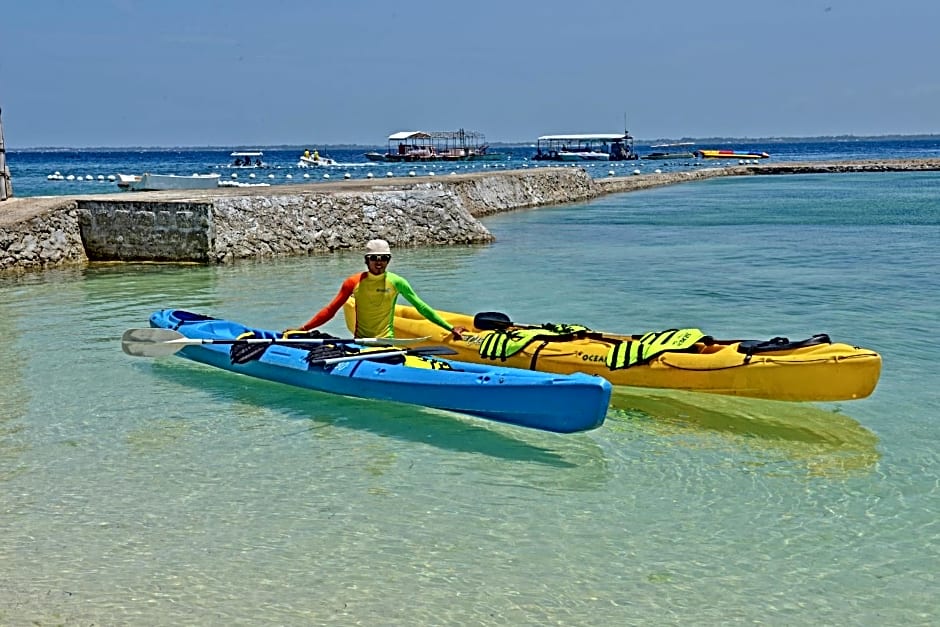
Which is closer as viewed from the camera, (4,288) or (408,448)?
(408,448)

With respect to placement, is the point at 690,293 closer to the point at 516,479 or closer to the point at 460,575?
the point at 516,479

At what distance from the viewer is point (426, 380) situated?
24.5ft

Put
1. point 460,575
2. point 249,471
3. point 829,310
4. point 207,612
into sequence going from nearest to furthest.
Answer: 1. point 207,612
2. point 460,575
3. point 249,471
4. point 829,310

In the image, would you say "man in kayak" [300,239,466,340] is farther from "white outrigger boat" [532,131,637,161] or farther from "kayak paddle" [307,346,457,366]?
"white outrigger boat" [532,131,637,161]

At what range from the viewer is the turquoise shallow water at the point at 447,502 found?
4.82m

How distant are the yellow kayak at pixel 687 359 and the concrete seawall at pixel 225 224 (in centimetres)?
1017

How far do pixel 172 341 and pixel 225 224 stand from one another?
9.95m

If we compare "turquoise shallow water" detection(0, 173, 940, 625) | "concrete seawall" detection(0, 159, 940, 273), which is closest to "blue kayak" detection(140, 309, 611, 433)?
"turquoise shallow water" detection(0, 173, 940, 625)

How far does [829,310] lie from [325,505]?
351 inches

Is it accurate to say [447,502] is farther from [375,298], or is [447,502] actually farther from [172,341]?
[172,341]

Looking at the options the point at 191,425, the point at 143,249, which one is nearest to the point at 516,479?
the point at 191,425

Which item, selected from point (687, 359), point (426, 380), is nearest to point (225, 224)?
point (426, 380)

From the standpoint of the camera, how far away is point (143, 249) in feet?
59.8

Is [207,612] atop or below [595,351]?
below
